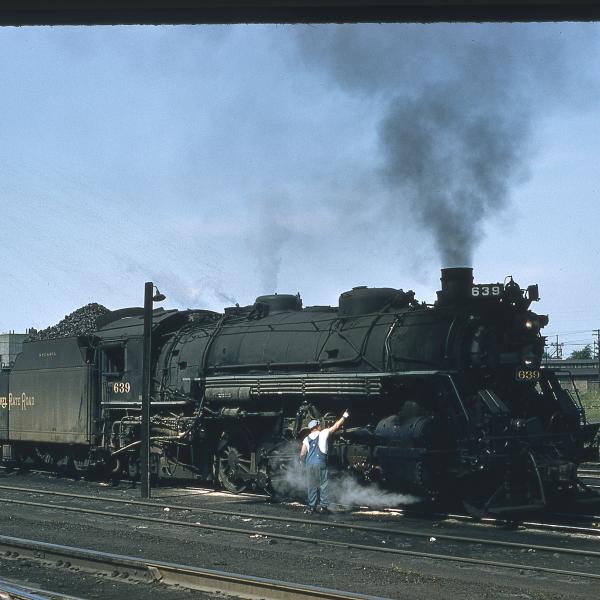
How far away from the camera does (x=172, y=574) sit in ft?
26.8

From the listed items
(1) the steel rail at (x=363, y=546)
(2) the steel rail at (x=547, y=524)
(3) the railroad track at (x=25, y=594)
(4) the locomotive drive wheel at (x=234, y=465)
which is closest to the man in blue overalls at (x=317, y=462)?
(2) the steel rail at (x=547, y=524)

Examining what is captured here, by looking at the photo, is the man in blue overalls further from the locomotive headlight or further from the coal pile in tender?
the coal pile in tender

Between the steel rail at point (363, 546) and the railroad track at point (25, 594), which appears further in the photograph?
the steel rail at point (363, 546)

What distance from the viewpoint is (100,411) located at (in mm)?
18750

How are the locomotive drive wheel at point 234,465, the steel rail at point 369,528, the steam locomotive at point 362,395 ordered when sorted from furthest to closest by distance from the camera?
the locomotive drive wheel at point 234,465 → the steam locomotive at point 362,395 → the steel rail at point 369,528

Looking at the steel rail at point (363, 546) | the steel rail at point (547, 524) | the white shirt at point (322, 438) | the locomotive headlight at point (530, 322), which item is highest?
the locomotive headlight at point (530, 322)

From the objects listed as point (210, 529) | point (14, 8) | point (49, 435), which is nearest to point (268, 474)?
point (210, 529)

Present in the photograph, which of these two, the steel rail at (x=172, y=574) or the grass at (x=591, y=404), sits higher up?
the grass at (x=591, y=404)

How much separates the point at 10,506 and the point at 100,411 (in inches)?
162

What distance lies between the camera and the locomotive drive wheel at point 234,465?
52.1 feet

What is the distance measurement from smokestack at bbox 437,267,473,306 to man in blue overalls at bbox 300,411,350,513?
251 centimetres

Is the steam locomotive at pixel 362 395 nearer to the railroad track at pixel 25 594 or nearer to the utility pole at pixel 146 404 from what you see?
the utility pole at pixel 146 404

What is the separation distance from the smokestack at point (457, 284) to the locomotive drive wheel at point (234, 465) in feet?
16.7

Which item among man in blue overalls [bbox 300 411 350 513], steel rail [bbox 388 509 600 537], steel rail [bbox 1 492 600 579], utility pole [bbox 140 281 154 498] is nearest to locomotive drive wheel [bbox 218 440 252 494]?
utility pole [bbox 140 281 154 498]
